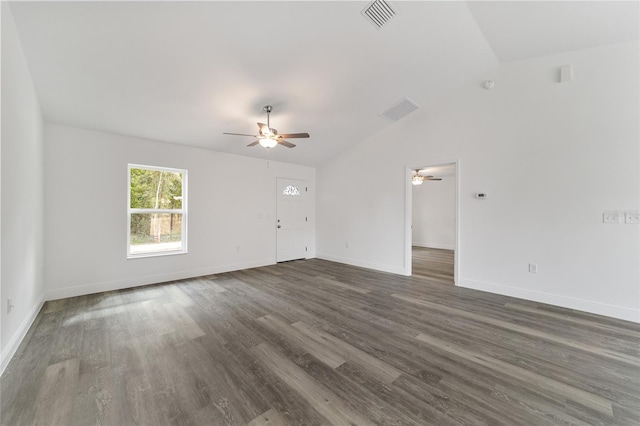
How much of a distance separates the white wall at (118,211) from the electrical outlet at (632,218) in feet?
19.1

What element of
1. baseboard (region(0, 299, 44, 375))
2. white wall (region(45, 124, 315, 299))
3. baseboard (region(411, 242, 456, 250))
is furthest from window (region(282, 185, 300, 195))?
baseboard (region(411, 242, 456, 250))

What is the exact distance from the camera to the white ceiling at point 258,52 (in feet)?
8.13

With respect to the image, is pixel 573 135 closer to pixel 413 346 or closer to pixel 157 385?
pixel 413 346

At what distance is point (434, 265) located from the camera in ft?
20.3

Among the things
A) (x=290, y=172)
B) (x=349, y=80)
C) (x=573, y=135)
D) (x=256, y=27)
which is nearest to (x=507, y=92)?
(x=573, y=135)

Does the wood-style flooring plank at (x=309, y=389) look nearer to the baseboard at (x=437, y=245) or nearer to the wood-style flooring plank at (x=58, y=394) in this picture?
the wood-style flooring plank at (x=58, y=394)

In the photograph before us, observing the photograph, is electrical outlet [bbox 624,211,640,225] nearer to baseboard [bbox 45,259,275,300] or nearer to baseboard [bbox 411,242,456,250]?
baseboard [bbox 411,242,456,250]

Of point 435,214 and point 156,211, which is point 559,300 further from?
point 156,211

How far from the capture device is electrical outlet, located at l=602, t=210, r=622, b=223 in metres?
3.23

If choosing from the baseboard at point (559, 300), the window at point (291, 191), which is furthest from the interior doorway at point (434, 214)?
the window at point (291, 191)

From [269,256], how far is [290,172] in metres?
2.27

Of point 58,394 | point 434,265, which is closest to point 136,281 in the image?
point 58,394

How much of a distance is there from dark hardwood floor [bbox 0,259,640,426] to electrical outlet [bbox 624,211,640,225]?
48.7 inches

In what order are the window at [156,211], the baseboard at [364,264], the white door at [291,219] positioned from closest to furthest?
the window at [156,211] < the baseboard at [364,264] < the white door at [291,219]
